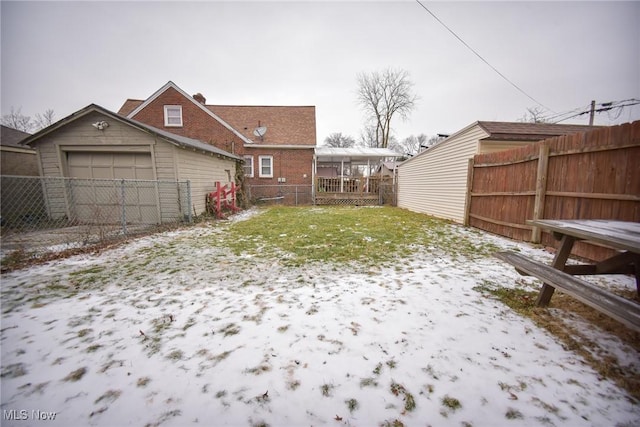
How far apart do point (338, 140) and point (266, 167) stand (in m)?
31.8

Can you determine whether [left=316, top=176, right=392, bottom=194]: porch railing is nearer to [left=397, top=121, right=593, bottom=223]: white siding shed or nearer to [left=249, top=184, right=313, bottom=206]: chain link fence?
[left=249, top=184, right=313, bottom=206]: chain link fence

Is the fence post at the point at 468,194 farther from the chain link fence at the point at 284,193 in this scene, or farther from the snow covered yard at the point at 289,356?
the chain link fence at the point at 284,193

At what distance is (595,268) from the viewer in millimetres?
2529

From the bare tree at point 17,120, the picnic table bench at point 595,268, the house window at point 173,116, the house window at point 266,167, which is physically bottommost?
the picnic table bench at point 595,268

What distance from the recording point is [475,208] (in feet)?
23.9

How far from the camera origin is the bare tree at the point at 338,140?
4478 centimetres

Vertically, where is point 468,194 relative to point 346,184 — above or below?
below

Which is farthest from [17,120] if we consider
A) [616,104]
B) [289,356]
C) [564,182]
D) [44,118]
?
[616,104]

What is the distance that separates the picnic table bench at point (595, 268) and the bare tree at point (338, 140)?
4429 cm

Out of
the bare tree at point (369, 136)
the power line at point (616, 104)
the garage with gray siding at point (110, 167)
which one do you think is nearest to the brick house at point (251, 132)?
the garage with gray siding at point (110, 167)

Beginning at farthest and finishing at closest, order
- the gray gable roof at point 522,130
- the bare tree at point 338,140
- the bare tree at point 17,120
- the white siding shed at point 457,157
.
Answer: the bare tree at point 338,140
the bare tree at point 17,120
the white siding shed at point 457,157
the gray gable roof at point 522,130

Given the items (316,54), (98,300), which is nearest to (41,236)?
(98,300)

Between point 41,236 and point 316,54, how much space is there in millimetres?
20923

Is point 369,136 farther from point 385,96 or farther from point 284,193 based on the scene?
point 284,193
